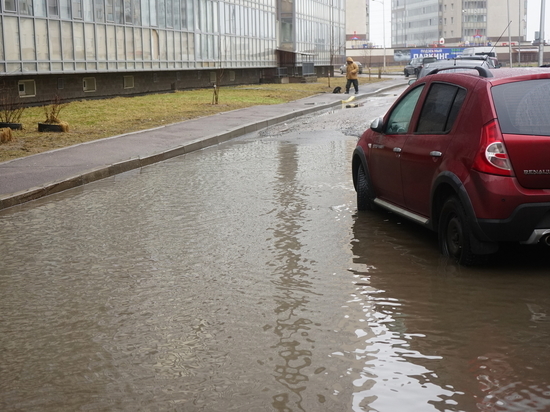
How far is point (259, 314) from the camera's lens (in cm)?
570

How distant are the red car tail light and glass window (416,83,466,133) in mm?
632

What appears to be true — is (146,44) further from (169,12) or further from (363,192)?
(363,192)

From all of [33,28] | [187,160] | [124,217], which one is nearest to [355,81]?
[33,28]

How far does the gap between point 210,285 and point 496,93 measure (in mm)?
2674

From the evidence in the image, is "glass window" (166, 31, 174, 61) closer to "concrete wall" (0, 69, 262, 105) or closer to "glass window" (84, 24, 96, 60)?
"concrete wall" (0, 69, 262, 105)

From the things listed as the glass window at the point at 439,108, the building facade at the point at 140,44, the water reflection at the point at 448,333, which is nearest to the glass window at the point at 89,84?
the building facade at the point at 140,44

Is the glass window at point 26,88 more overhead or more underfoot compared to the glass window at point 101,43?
more underfoot

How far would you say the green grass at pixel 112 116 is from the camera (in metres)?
18.5

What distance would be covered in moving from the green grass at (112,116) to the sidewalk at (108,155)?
88cm

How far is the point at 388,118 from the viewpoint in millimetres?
8867

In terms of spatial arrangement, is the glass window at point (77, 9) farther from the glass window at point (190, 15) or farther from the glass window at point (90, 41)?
the glass window at point (190, 15)

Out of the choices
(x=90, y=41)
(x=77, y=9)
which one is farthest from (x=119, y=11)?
(x=77, y=9)

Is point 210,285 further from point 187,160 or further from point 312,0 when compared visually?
point 312,0

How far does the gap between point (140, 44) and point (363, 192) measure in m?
33.0
